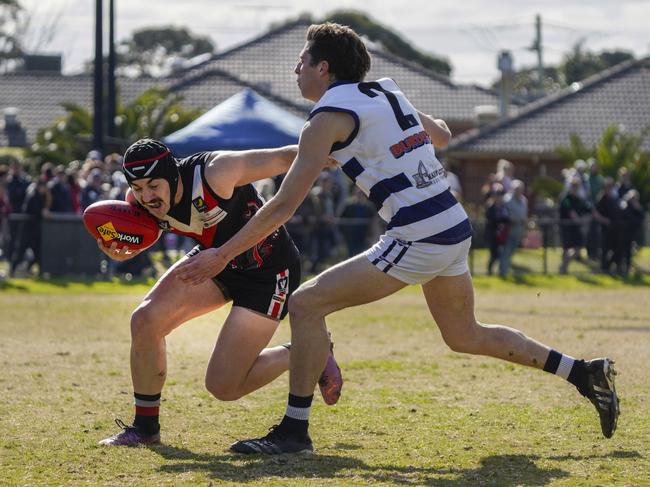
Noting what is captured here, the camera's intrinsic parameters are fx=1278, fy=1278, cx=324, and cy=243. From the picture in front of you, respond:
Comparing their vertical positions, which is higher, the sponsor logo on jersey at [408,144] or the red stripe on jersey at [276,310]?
the sponsor logo on jersey at [408,144]

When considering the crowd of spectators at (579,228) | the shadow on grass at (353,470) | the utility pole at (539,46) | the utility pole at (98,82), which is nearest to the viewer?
the shadow on grass at (353,470)

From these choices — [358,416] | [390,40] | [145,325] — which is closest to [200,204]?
[145,325]

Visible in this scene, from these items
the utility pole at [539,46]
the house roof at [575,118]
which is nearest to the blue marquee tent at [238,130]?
the house roof at [575,118]

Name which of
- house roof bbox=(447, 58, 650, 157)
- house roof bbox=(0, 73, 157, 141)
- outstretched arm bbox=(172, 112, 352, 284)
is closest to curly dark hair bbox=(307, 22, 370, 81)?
outstretched arm bbox=(172, 112, 352, 284)

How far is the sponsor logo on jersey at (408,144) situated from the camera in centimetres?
619

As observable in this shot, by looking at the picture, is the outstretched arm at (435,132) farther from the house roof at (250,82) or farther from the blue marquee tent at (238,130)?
the house roof at (250,82)

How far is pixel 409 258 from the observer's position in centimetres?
622

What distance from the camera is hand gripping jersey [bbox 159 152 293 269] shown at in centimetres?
677

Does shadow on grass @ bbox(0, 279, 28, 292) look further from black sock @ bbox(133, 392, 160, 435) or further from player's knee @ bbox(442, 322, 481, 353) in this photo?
player's knee @ bbox(442, 322, 481, 353)

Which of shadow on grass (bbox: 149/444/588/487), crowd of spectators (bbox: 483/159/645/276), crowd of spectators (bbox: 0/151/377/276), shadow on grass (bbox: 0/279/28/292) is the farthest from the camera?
crowd of spectators (bbox: 483/159/645/276)

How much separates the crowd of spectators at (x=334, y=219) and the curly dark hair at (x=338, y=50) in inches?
536

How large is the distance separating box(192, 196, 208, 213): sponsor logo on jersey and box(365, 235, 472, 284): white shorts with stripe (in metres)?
1.01

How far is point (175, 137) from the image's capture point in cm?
2100

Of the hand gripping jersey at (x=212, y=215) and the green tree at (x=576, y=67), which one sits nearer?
the hand gripping jersey at (x=212, y=215)
